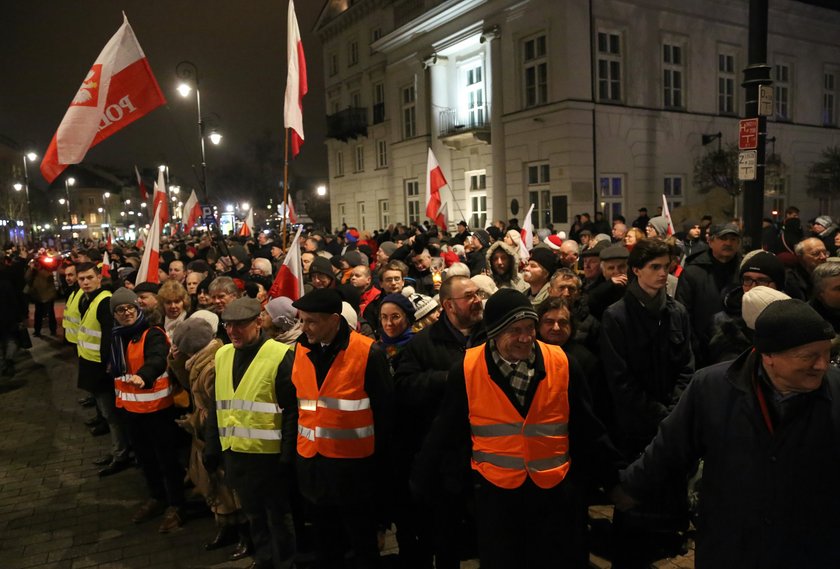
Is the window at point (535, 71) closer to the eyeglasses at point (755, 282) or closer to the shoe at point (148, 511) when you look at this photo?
the eyeglasses at point (755, 282)

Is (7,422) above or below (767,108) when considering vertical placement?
below

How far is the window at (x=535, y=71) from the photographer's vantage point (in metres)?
19.9

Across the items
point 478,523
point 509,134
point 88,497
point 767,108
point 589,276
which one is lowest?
point 88,497

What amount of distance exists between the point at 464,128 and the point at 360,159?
1142cm

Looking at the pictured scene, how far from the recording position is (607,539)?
14.8 ft

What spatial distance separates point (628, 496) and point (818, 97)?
1126 inches

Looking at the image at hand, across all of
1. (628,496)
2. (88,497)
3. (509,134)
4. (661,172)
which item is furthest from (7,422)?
(661,172)

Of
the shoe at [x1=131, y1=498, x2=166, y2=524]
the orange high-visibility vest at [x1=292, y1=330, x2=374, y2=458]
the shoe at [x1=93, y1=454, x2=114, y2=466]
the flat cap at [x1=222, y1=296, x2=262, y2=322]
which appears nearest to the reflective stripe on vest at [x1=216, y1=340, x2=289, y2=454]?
the flat cap at [x1=222, y1=296, x2=262, y2=322]

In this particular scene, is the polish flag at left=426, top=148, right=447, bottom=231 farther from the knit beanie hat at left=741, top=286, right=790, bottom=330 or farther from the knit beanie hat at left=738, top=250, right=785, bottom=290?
the knit beanie hat at left=741, top=286, right=790, bottom=330

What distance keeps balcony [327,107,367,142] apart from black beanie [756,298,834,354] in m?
30.9

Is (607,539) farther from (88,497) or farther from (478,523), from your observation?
(88,497)

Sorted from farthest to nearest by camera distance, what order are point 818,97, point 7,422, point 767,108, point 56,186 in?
point 56,186 < point 818,97 < point 7,422 < point 767,108

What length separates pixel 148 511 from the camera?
5402 millimetres

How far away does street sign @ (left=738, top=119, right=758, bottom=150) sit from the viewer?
7.06 m
